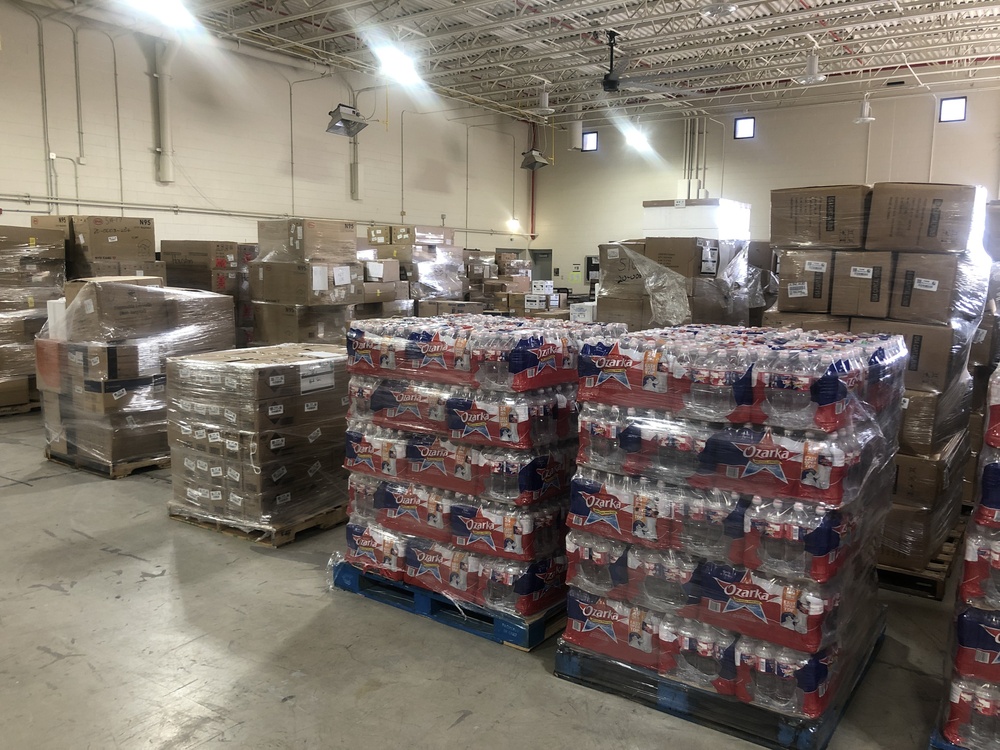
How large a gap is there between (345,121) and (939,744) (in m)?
10.8

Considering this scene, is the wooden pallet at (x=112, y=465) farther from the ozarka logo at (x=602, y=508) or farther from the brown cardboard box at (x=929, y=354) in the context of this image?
the brown cardboard box at (x=929, y=354)

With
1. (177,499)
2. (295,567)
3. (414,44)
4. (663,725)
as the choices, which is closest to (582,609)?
(663,725)

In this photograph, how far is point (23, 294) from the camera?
7996 mm

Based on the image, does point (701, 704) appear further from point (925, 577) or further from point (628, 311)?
point (628, 311)

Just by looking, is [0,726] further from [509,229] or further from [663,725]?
[509,229]

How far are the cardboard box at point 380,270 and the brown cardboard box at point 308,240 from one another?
2.54ft

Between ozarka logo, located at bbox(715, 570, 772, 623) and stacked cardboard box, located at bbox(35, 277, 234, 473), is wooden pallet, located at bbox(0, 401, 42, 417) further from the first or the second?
ozarka logo, located at bbox(715, 570, 772, 623)

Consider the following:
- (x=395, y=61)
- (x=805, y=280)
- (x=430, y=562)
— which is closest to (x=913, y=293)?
(x=805, y=280)

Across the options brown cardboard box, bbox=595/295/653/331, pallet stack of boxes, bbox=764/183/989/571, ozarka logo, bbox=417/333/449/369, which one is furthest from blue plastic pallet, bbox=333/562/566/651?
brown cardboard box, bbox=595/295/653/331

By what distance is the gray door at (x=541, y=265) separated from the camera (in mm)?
17859

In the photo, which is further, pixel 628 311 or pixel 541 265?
pixel 541 265

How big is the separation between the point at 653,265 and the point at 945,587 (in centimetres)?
290

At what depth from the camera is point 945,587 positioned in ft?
13.2

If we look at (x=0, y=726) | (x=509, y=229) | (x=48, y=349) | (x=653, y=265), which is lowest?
(x=0, y=726)
